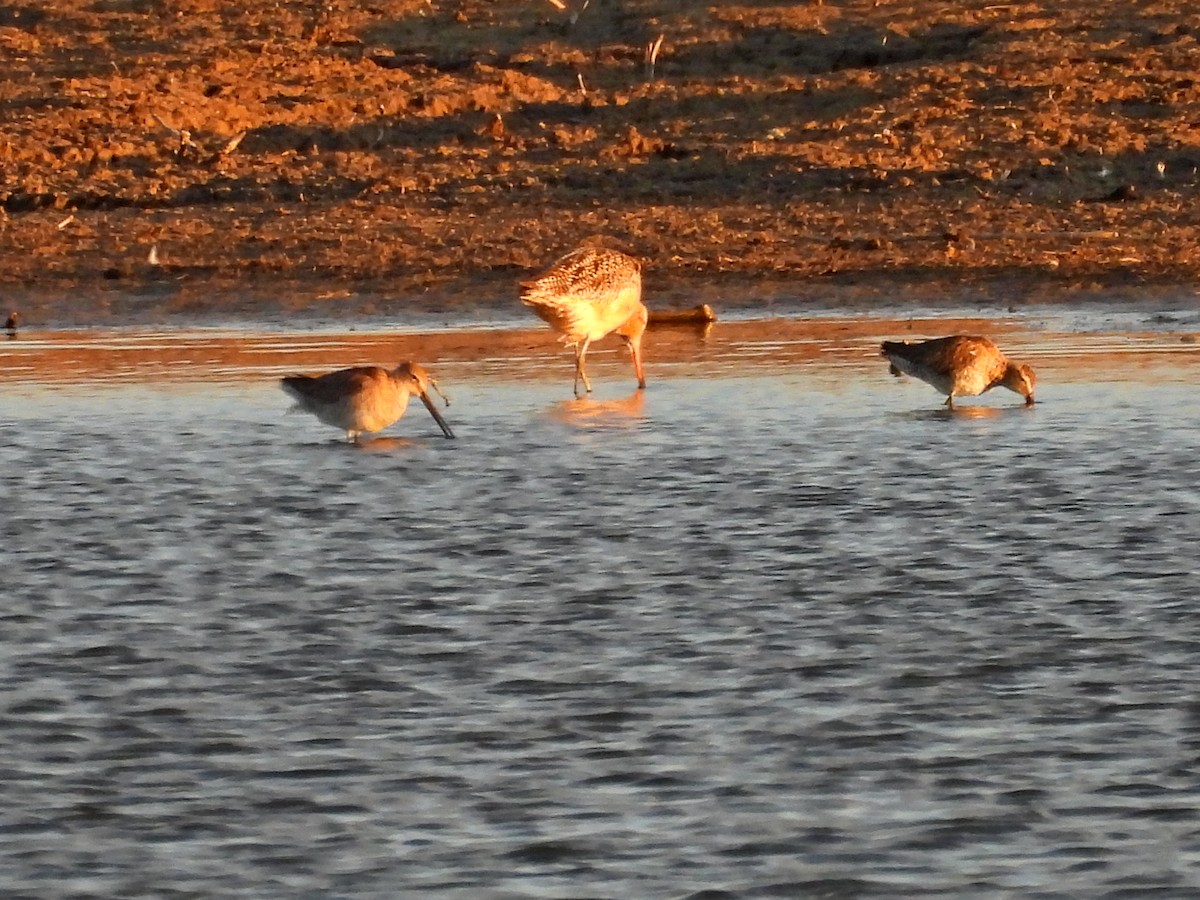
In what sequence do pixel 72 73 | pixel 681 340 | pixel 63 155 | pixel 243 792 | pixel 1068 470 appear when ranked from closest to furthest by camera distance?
pixel 243 792 < pixel 1068 470 < pixel 681 340 < pixel 63 155 < pixel 72 73

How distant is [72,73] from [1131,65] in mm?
11538

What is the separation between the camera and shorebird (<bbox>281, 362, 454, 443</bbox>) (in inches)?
460

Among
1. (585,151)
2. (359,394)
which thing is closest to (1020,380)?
(359,394)

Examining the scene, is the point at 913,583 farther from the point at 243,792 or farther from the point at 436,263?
Answer: the point at 436,263

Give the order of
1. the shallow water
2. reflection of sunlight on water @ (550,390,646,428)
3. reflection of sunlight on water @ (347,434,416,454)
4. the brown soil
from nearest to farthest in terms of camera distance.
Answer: the shallow water < reflection of sunlight on water @ (347,434,416,454) < reflection of sunlight on water @ (550,390,646,428) < the brown soil

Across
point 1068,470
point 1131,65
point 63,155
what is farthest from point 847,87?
point 1068,470

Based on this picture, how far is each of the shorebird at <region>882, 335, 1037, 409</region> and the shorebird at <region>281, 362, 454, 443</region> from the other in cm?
269

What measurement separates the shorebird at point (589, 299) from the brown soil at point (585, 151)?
3768 mm

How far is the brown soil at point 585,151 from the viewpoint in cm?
1947

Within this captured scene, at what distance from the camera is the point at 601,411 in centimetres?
1309

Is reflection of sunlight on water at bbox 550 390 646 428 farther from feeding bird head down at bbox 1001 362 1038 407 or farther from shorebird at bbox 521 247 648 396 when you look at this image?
feeding bird head down at bbox 1001 362 1038 407

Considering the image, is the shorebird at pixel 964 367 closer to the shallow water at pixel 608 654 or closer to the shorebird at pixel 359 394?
the shallow water at pixel 608 654

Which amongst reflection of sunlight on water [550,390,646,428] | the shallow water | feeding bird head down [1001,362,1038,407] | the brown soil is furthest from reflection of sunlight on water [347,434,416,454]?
the brown soil

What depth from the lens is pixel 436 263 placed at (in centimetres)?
1984
